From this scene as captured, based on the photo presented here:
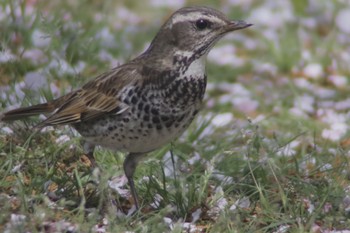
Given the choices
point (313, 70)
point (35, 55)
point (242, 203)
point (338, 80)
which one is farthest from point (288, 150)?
point (313, 70)

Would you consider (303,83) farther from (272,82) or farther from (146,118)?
(146,118)

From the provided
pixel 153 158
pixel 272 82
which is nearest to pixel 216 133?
pixel 153 158

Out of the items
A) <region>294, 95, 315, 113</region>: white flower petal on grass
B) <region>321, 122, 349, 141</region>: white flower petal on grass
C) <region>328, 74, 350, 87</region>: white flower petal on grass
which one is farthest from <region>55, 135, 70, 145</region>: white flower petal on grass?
<region>328, 74, 350, 87</region>: white flower petal on grass

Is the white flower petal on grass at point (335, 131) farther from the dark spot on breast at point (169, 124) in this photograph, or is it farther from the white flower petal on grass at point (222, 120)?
the dark spot on breast at point (169, 124)

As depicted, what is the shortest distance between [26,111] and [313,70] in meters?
4.85

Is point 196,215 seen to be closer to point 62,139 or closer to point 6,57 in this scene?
point 62,139

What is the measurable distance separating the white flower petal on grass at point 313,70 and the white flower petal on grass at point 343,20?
5.03ft

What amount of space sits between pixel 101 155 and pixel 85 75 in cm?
164

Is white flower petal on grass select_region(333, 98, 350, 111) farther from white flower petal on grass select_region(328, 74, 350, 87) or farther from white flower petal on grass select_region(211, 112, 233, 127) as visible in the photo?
white flower petal on grass select_region(211, 112, 233, 127)

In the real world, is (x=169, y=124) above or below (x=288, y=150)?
above

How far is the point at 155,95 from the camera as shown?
19.5ft

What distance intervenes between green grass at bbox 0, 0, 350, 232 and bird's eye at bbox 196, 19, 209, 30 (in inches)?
32.3

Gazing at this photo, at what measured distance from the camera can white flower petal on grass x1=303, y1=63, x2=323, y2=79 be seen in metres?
10.7

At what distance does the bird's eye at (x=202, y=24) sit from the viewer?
614cm
